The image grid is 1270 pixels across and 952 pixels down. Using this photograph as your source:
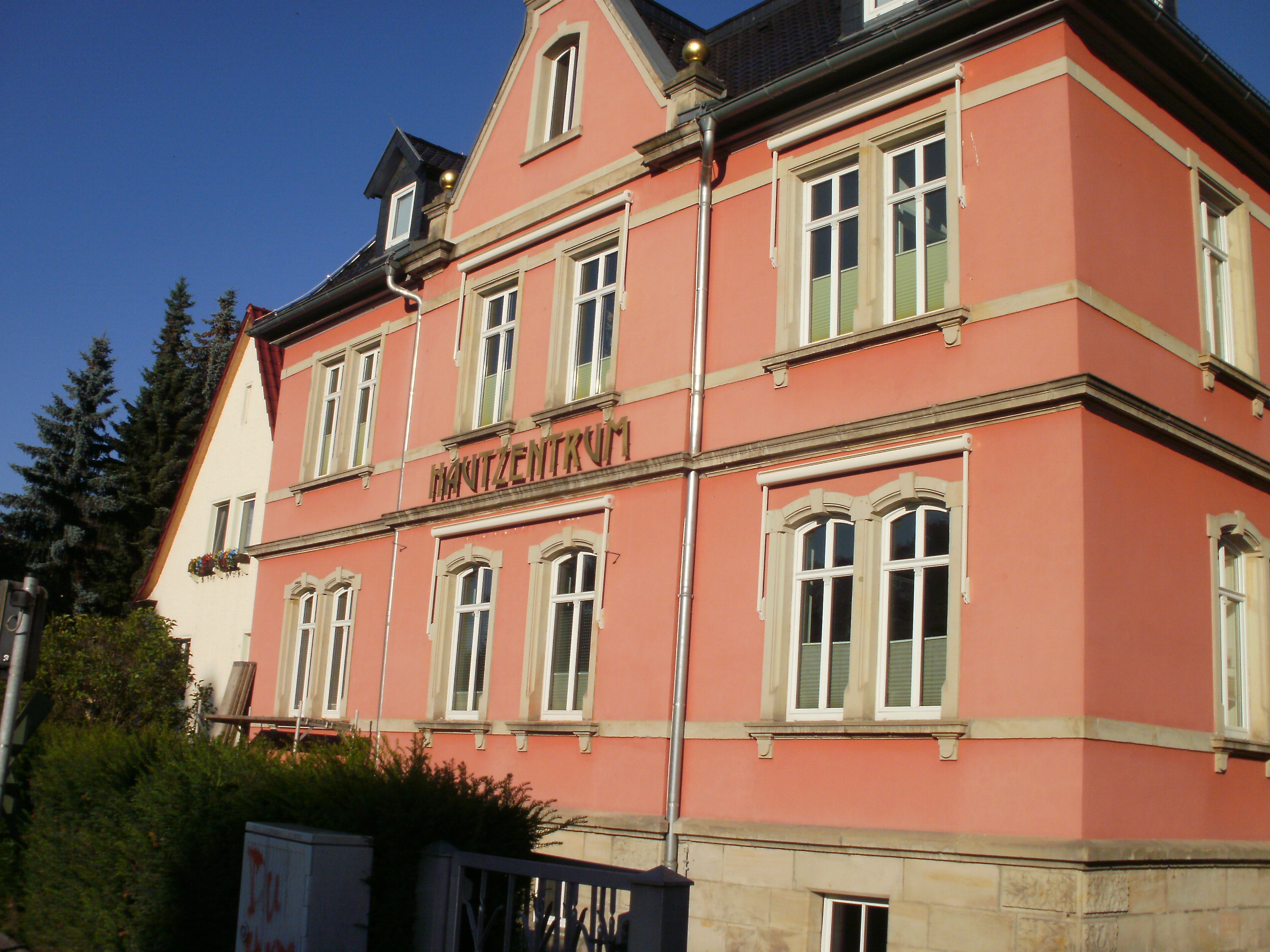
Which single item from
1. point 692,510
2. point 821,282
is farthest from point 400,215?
point 821,282

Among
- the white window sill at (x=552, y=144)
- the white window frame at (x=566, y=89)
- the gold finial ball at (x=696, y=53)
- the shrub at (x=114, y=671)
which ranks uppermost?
the white window frame at (x=566, y=89)

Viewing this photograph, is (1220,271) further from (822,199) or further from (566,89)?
(566,89)

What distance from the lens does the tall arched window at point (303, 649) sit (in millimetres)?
19406

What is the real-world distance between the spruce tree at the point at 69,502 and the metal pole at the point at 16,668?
1080 inches

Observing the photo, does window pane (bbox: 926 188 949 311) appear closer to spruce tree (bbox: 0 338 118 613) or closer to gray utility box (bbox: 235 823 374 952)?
gray utility box (bbox: 235 823 374 952)

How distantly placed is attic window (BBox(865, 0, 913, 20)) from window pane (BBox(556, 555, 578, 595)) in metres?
6.67

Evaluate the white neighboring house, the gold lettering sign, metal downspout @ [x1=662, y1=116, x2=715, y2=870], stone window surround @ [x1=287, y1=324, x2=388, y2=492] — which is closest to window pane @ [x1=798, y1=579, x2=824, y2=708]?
metal downspout @ [x1=662, y1=116, x2=715, y2=870]

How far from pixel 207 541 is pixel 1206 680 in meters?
20.4

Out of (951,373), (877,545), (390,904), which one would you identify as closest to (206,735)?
(390,904)

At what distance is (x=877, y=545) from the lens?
11430 millimetres

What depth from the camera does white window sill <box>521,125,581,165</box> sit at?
1616 cm

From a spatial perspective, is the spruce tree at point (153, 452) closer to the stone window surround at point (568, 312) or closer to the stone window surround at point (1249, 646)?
the stone window surround at point (568, 312)

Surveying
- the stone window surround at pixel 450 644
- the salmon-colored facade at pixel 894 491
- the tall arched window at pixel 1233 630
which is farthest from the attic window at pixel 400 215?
the tall arched window at pixel 1233 630

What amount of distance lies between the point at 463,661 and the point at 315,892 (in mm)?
9074
